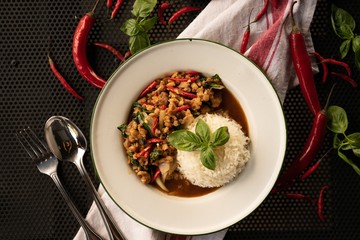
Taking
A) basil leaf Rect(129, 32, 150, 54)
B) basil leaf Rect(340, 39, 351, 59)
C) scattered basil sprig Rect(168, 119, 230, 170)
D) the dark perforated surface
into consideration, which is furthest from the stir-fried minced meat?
basil leaf Rect(340, 39, 351, 59)

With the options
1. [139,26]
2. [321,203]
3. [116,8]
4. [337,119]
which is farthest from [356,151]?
[116,8]

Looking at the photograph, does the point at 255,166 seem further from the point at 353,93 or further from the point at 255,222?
the point at 353,93

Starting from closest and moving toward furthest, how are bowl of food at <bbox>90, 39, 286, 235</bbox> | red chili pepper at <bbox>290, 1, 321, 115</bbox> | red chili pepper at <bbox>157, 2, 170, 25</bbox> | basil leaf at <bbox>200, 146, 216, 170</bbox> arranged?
basil leaf at <bbox>200, 146, 216, 170</bbox> → bowl of food at <bbox>90, 39, 286, 235</bbox> → red chili pepper at <bbox>290, 1, 321, 115</bbox> → red chili pepper at <bbox>157, 2, 170, 25</bbox>

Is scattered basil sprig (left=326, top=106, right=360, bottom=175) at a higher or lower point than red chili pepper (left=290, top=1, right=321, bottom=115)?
lower

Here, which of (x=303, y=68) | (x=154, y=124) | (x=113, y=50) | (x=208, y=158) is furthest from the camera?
(x=113, y=50)

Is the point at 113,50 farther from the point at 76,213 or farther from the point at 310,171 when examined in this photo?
the point at 310,171

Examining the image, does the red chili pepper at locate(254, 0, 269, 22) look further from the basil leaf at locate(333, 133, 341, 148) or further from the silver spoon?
the silver spoon
